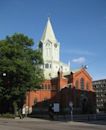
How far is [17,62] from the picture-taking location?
65.2 meters

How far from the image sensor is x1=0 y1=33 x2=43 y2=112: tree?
2594 inches

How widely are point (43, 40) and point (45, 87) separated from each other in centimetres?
1672

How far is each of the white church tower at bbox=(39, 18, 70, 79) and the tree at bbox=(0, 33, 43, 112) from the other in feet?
90.7

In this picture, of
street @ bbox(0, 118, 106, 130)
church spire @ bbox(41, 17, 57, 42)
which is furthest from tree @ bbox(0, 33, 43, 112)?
church spire @ bbox(41, 17, 57, 42)

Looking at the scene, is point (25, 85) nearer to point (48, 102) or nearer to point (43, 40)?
point (48, 102)

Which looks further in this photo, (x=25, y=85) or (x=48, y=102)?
(x=48, y=102)

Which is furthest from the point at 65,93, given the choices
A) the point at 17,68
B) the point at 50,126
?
the point at 50,126

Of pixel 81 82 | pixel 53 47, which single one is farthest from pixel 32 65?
pixel 53 47

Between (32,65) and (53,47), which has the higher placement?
(53,47)

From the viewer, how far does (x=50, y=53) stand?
10131 cm

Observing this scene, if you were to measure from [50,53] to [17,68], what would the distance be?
36144mm

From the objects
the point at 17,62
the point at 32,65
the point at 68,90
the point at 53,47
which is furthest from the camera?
the point at 53,47

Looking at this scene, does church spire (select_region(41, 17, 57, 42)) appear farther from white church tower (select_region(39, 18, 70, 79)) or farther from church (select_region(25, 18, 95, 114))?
church (select_region(25, 18, 95, 114))

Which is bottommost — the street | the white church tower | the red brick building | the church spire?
the street
